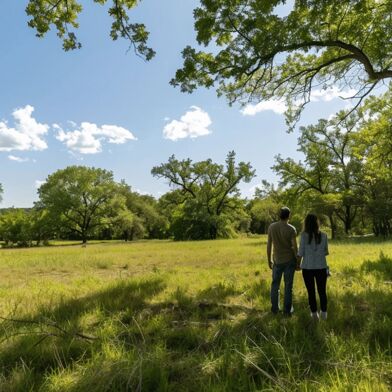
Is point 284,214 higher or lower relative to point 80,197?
lower

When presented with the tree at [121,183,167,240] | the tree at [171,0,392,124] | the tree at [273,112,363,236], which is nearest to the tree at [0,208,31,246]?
the tree at [121,183,167,240]

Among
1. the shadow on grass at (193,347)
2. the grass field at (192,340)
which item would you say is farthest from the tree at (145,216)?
the shadow on grass at (193,347)

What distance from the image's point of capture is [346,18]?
9000mm

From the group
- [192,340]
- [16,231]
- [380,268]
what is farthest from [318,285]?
[16,231]

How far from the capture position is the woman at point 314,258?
5641 millimetres

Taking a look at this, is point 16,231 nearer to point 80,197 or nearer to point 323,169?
point 80,197

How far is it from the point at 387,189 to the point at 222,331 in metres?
30.6

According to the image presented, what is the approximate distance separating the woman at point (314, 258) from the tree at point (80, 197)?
175 ft

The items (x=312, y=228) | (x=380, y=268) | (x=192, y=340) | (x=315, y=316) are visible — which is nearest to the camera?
(x=192, y=340)

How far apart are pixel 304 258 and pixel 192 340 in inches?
105

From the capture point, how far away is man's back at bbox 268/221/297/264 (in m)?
6.24

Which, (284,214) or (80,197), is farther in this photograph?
(80,197)

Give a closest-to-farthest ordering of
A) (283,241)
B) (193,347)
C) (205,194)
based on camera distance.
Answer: (193,347)
(283,241)
(205,194)

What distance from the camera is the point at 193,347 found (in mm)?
4504
